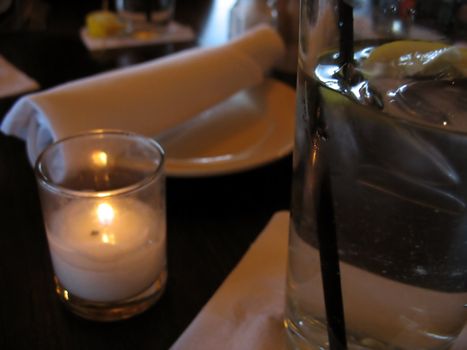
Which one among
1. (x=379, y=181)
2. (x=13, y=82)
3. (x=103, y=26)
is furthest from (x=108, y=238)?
(x=103, y=26)

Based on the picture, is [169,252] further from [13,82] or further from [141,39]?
[141,39]

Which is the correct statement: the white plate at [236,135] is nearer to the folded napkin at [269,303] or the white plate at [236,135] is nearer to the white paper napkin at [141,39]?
the folded napkin at [269,303]

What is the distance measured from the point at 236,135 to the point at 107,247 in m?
0.34

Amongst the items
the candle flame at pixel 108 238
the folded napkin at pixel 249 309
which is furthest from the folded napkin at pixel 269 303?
the candle flame at pixel 108 238

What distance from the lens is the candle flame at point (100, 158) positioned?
51cm

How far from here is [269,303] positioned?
0.46m

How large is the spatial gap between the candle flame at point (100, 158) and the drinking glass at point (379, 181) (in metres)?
0.21

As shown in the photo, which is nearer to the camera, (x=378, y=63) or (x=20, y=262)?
(x=378, y=63)

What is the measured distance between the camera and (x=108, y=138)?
514 millimetres

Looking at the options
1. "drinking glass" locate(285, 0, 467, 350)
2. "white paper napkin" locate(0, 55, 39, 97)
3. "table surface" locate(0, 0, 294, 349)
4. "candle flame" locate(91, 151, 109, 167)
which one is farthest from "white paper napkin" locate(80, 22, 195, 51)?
"drinking glass" locate(285, 0, 467, 350)

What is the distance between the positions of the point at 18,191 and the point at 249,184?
0.28 meters

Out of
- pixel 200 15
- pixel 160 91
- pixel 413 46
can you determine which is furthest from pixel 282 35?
pixel 413 46

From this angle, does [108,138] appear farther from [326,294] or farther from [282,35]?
[282,35]

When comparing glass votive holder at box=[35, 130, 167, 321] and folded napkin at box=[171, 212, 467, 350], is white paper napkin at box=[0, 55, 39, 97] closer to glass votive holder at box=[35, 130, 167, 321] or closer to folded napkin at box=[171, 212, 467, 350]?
glass votive holder at box=[35, 130, 167, 321]
